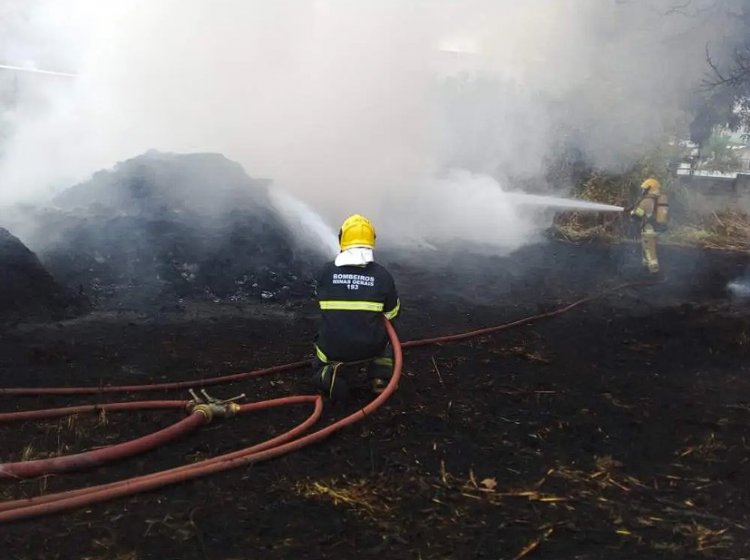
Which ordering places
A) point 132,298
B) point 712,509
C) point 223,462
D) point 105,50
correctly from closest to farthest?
point 712,509 → point 223,462 → point 132,298 → point 105,50

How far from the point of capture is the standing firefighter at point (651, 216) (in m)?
9.11

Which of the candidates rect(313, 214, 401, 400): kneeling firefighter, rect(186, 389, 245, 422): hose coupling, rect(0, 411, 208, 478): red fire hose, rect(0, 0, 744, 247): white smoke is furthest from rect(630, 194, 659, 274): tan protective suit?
rect(0, 411, 208, 478): red fire hose

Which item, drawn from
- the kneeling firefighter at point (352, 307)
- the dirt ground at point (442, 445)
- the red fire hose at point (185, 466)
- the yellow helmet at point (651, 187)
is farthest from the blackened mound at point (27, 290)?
the yellow helmet at point (651, 187)

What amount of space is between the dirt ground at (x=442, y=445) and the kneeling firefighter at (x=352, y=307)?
Result: 37cm

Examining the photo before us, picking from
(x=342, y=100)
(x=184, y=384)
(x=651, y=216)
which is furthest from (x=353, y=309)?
(x=342, y=100)

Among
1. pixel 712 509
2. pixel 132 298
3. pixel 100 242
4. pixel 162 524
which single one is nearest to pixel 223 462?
pixel 162 524

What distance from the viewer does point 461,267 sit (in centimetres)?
968

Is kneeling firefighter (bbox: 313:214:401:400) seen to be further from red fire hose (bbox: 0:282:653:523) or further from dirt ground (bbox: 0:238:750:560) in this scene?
dirt ground (bbox: 0:238:750:560)

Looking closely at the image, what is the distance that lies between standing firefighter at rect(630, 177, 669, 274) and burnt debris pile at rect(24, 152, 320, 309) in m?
4.46

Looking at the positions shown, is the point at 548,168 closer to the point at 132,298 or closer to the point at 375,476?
the point at 132,298

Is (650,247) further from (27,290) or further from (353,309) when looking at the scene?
(27,290)

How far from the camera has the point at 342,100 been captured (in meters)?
11.9

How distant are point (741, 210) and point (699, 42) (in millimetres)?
8286

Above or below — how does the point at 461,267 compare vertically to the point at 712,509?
above
